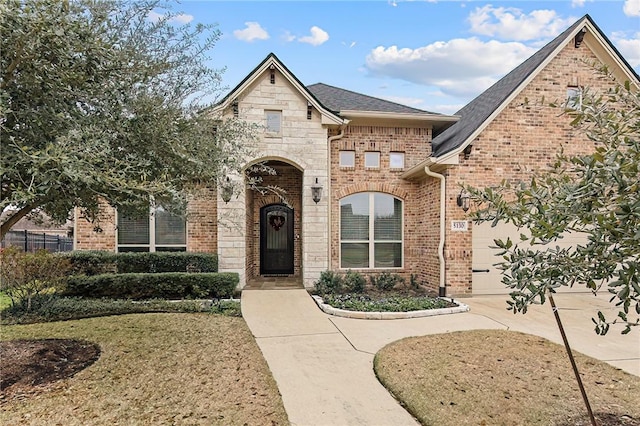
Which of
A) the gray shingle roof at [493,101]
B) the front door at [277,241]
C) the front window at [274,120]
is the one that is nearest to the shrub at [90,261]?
the front door at [277,241]

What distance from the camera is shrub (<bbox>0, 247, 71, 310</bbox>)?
21.1 ft

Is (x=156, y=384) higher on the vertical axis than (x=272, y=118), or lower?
lower

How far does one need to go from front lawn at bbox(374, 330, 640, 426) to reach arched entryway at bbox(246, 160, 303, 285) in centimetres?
651

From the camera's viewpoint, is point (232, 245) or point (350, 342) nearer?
point (350, 342)

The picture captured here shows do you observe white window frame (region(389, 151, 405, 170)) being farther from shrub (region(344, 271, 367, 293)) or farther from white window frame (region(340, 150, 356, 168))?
shrub (region(344, 271, 367, 293))

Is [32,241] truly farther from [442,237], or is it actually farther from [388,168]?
[442,237]

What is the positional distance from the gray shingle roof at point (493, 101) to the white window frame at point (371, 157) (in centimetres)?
152

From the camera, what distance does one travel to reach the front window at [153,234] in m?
9.34

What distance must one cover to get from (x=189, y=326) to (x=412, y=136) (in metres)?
7.46

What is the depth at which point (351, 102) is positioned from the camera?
10.7 meters

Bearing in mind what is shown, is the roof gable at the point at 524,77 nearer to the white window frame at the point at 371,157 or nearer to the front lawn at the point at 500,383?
the white window frame at the point at 371,157

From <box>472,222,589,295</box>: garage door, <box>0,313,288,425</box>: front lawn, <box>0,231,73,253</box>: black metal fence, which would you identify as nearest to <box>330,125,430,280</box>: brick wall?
<box>472,222,589,295</box>: garage door

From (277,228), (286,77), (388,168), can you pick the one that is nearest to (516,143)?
(388,168)

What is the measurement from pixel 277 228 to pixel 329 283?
3.39 m
